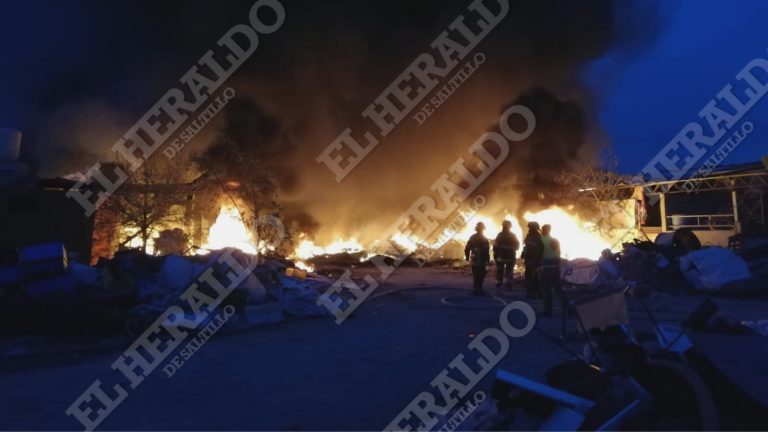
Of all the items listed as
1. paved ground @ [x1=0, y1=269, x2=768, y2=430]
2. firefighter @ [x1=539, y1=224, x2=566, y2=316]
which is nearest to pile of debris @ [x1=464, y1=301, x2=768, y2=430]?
paved ground @ [x1=0, y1=269, x2=768, y2=430]

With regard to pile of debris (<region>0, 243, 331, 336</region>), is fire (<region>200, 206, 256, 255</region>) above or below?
above

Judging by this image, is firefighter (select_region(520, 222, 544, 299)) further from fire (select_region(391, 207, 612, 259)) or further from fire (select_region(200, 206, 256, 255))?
fire (select_region(200, 206, 256, 255))

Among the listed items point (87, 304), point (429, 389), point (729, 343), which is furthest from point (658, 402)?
point (87, 304)

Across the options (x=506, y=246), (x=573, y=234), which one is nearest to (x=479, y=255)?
(x=506, y=246)

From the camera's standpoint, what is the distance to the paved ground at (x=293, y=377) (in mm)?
3348

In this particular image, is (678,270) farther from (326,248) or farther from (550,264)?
(326,248)

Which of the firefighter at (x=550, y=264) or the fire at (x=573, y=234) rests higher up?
the fire at (x=573, y=234)

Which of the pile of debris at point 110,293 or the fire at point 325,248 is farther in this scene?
the fire at point 325,248

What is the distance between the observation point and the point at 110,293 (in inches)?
262

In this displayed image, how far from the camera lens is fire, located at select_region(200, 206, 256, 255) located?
47.0ft

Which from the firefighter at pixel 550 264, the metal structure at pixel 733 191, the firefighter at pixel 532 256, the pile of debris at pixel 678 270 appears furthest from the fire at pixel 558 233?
the firefighter at pixel 550 264

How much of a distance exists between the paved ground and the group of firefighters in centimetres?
62

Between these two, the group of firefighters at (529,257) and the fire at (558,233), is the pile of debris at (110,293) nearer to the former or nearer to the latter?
the group of firefighters at (529,257)

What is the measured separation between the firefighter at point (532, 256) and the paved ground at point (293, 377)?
4.82 feet
